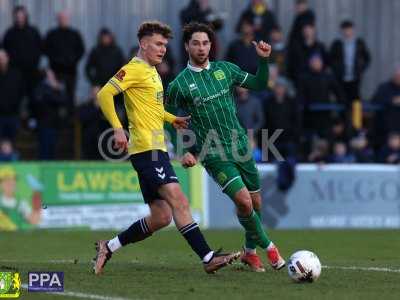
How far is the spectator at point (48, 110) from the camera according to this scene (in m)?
22.2

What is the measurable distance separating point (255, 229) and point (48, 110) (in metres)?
11.0

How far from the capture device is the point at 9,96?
2188 centimetres

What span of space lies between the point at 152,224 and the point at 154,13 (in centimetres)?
1481

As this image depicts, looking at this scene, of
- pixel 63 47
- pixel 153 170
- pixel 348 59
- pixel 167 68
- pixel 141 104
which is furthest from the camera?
pixel 348 59

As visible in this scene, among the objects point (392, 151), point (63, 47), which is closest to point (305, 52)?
point (392, 151)

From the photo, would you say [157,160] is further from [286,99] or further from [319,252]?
[286,99]

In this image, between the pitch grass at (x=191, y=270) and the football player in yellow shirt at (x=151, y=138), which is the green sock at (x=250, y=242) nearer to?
the pitch grass at (x=191, y=270)

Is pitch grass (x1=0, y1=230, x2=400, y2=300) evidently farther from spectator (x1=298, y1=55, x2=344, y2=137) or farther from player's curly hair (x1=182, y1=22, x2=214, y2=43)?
spectator (x1=298, y1=55, x2=344, y2=137)

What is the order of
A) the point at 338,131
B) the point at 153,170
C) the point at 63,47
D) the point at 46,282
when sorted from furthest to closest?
the point at 338,131, the point at 63,47, the point at 153,170, the point at 46,282

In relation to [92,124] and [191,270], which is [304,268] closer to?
[191,270]

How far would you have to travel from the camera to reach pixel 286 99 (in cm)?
→ 2239

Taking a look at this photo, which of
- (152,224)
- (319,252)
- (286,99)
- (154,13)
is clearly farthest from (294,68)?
(152,224)

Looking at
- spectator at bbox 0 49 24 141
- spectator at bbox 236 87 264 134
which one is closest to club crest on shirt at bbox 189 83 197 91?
spectator at bbox 236 87 264 134

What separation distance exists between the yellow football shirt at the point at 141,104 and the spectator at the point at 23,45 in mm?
11298
